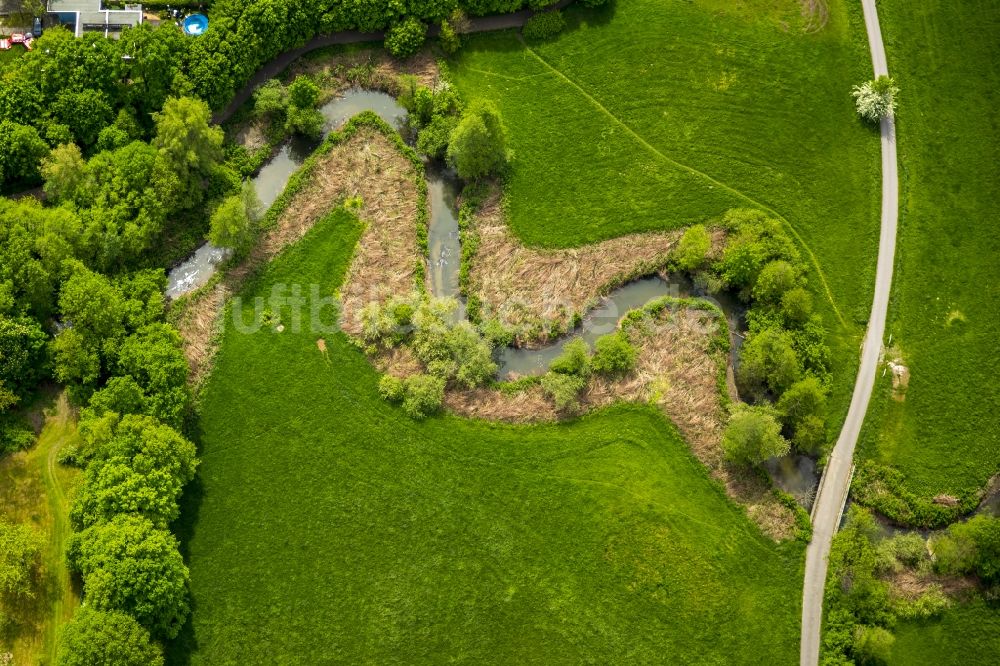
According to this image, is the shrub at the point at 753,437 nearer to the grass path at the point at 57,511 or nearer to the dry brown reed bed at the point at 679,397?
the dry brown reed bed at the point at 679,397

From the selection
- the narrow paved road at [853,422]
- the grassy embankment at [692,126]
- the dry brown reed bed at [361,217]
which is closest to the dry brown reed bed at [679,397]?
the narrow paved road at [853,422]

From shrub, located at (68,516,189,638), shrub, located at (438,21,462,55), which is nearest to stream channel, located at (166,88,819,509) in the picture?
shrub, located at (438,21,462,55)

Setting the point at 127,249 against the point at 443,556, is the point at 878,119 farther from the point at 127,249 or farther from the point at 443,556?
the point at 127,249

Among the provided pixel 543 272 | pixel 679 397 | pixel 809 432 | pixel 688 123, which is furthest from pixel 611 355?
pixel 688 123

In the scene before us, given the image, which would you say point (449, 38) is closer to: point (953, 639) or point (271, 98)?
point (271, 98)

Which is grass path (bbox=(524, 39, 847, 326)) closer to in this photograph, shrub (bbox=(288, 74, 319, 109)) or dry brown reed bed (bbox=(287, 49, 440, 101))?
dry brown reed bed (bbox=(287, 49, 440, 101))

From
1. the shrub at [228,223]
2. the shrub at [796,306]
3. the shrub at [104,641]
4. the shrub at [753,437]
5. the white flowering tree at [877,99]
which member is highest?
the white flowering tree at [877,99]
